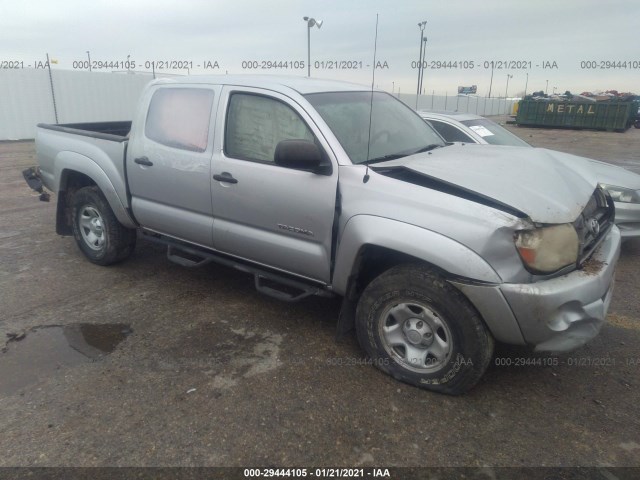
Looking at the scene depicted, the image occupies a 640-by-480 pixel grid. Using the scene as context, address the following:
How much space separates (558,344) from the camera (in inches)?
105

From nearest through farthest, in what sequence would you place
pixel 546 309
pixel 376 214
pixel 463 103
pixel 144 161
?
pixel 546 309, pixel 376 214, pixel 144 161, pixel 463 103

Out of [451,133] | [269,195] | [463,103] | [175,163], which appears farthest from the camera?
[463,103]

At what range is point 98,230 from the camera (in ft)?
16.1

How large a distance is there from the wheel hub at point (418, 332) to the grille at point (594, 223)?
0.96m

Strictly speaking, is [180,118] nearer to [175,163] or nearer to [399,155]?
[175,163]

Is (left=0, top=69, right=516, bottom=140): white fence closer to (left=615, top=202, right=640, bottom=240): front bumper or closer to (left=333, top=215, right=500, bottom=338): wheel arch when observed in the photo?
(left=615, top=202, right=640, bottom=240): front bumper

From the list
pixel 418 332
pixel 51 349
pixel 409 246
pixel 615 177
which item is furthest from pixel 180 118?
pixel 615 177

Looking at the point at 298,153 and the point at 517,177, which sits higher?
the point at 298,153

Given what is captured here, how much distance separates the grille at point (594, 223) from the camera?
2838 mm

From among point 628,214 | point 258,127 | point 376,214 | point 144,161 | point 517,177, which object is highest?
point 258,127

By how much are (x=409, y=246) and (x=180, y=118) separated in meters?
2.33

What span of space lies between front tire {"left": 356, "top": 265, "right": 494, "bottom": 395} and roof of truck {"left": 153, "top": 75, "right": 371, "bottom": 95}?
1.55 m

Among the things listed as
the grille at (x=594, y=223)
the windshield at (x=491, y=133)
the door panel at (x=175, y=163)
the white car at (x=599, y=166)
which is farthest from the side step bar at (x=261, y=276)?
the windshield at (x=491, y=133)

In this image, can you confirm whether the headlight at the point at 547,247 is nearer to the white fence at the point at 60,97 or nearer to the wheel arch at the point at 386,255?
the wheel arch at the point at 386,255
